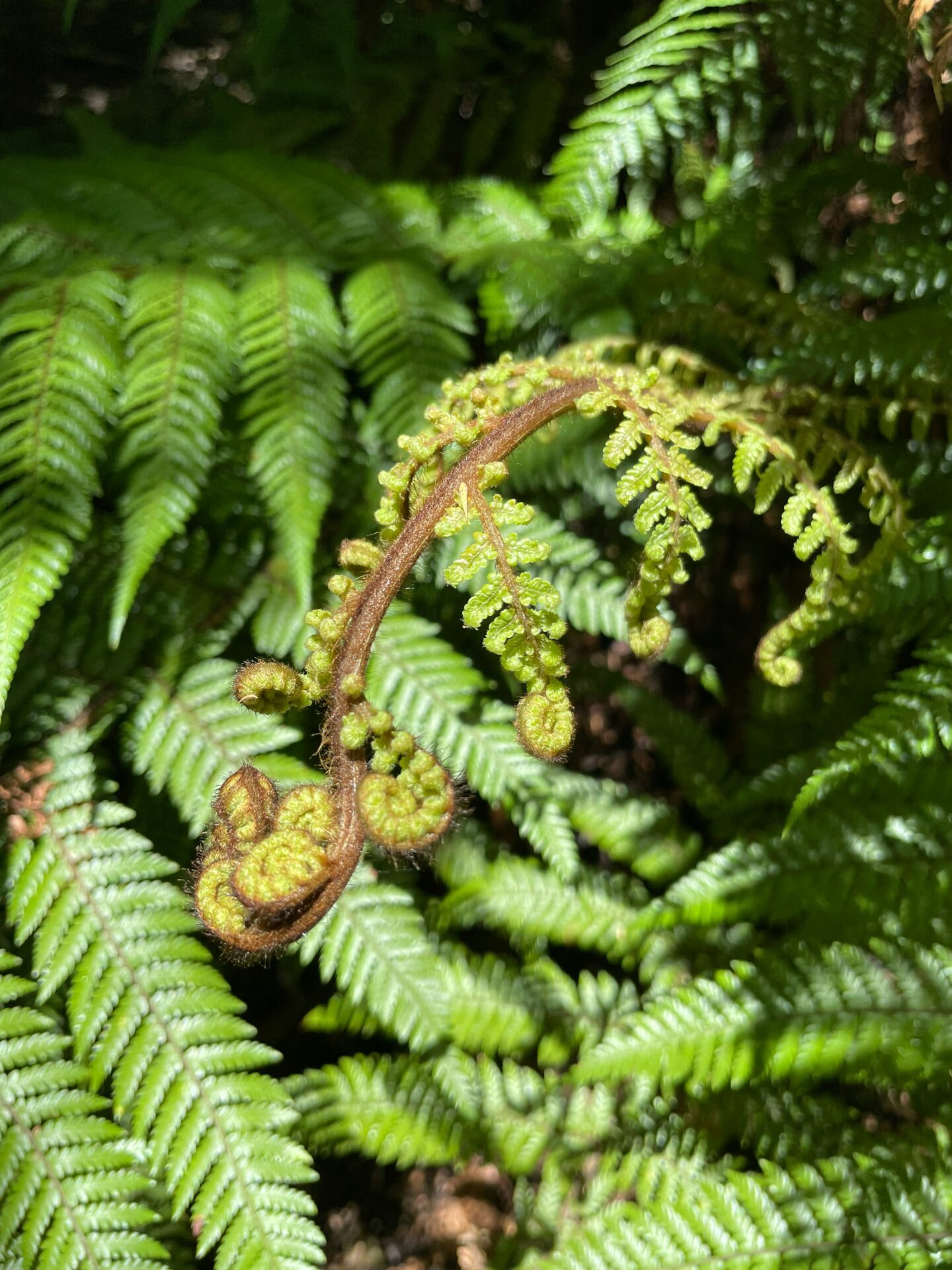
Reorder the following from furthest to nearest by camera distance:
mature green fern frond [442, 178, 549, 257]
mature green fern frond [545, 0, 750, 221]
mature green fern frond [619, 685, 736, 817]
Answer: mature green fern frond [619, 685, 736, 817]
mature green fern frond [442, 178, 549, 257]
mature green fern frond [545, 0, 750, 221]

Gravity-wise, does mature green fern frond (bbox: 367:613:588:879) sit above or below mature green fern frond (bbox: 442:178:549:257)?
below

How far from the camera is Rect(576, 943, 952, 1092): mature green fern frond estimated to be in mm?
1681

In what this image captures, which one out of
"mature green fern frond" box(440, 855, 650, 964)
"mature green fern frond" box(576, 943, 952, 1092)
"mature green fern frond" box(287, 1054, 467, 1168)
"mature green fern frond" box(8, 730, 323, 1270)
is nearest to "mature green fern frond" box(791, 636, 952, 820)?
"mature green fern frond" box(576, 943, 952, 1092)

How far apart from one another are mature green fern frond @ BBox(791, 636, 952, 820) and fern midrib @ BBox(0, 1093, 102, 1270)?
1.26 m

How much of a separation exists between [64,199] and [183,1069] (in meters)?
1.65

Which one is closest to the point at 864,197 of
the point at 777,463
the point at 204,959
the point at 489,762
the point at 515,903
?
the point at 777,463

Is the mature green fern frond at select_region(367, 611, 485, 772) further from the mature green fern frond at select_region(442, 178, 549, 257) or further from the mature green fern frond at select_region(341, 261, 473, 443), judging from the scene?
the mature green fern frond at select_region(442, 178, 549, 257)

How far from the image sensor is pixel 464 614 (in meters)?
1.13

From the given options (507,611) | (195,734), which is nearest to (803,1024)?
(507,611)

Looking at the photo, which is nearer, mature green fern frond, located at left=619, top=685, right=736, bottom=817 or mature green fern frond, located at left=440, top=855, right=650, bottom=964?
mature green fern frond, located at left=440, top=855, right=650, bottom=964

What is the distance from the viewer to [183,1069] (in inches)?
61.5

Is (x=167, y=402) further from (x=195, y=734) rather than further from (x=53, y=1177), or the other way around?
(x=53, y=1177)

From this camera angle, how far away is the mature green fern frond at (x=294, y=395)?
157 centimetres

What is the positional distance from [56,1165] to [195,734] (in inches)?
28.3
